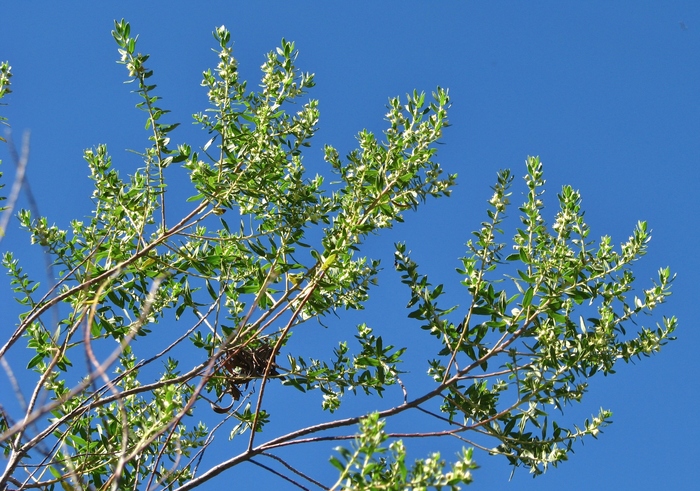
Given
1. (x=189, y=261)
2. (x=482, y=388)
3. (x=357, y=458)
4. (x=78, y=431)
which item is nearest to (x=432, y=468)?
(x=357, y=458)

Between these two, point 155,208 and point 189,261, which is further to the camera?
point 155,208

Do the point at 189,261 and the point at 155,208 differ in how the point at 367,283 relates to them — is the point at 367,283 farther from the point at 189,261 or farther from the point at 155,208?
the point at 155,208

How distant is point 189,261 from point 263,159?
72 centimetres

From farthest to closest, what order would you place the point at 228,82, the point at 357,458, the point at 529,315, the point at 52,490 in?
the point at 228,82
the point at 52,490
the point at 529,315
the point at 357,458

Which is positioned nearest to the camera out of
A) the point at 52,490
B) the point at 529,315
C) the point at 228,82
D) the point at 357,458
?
the point at 357,458

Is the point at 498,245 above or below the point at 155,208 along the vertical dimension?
below

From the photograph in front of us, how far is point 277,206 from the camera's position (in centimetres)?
504

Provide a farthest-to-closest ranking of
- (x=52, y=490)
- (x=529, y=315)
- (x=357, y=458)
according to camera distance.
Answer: (x=52, y=490)
(x=529, y=315)
(x=357, y=458)

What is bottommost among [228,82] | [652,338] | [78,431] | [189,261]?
[78,431]

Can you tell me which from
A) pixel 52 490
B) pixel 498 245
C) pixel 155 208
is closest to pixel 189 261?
pixel 155 208

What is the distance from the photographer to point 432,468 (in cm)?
317

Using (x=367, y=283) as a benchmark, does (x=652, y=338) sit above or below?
below

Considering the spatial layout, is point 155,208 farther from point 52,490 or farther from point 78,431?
point 52,490

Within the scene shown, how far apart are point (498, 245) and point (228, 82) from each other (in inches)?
71.6
